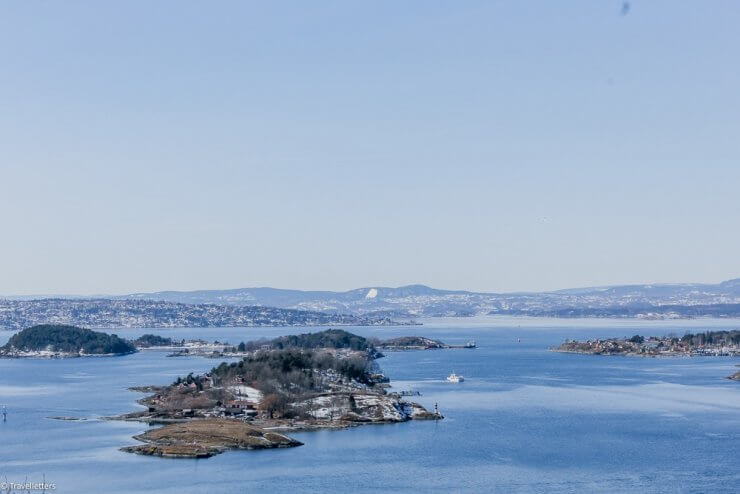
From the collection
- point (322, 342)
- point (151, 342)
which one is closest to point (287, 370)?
point (322, 342)

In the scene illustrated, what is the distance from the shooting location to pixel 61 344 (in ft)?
265

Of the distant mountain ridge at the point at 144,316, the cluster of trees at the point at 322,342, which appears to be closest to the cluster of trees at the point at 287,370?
the cluster of trees at the point at 322,342

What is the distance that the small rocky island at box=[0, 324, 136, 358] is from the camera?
7906 cm

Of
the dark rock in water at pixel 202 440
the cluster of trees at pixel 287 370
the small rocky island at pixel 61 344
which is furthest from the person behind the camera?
the small rocky island at pixel 61 344

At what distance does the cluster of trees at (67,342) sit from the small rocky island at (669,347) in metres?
32.0

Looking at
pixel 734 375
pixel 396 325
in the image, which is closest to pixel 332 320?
pixel 396 325

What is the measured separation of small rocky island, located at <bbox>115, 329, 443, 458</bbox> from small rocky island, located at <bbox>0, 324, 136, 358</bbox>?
115 feet

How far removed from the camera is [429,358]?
73.9m

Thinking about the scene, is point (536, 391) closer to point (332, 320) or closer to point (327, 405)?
point (327, 405)

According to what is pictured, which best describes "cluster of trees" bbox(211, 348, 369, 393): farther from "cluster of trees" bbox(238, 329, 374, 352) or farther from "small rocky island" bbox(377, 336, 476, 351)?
"small rocky island" bbox(377, 336, 476, 351)

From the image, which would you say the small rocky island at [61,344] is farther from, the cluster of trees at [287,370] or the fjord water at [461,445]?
the cluster of trees at [287,370]

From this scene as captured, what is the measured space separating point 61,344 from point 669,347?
142 ft

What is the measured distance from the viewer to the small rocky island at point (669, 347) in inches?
3054

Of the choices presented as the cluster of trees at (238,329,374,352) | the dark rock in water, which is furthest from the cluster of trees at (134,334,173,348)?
the dark rock in water
